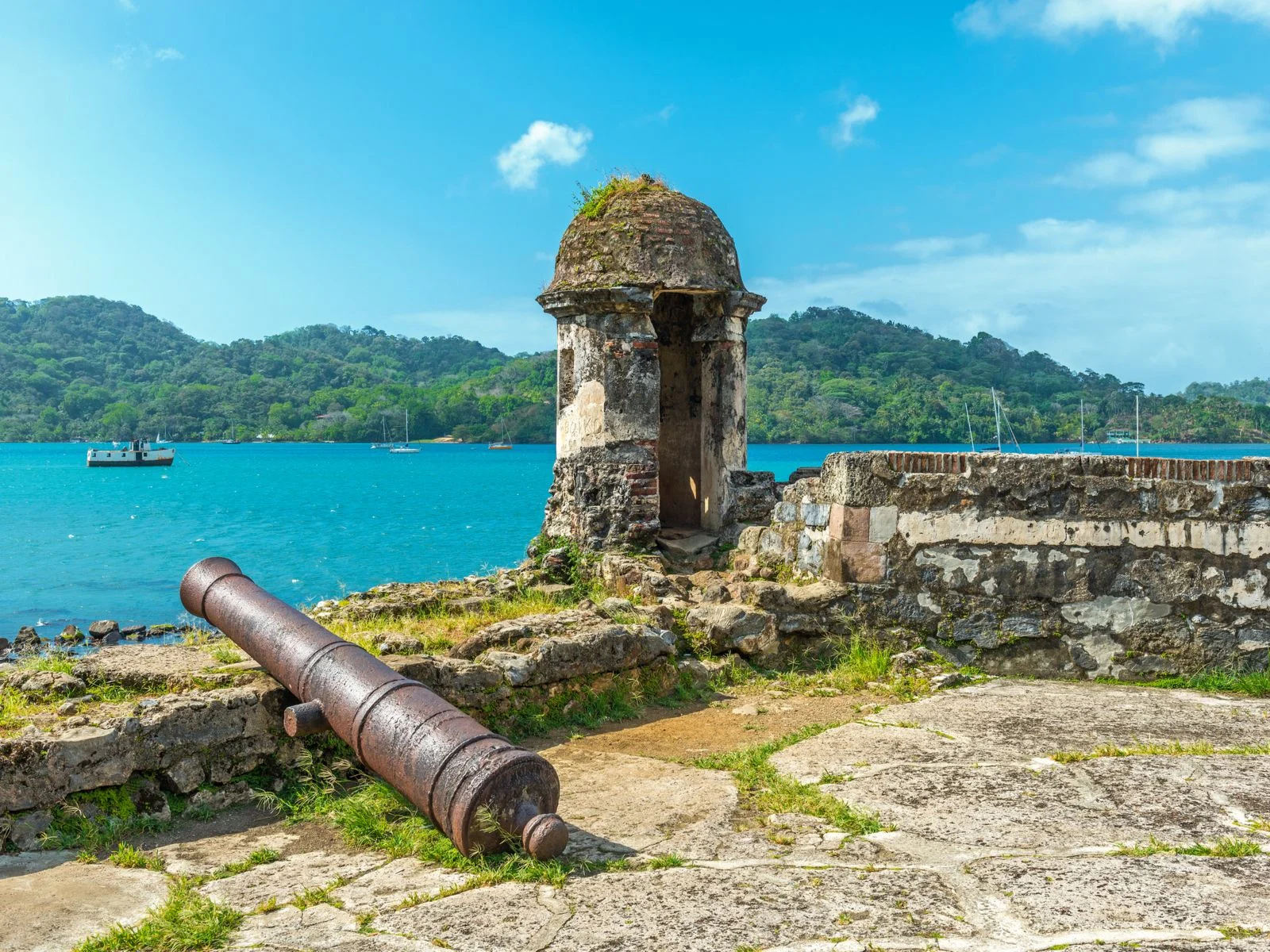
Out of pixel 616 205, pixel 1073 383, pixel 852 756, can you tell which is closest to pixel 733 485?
pixel 616 205

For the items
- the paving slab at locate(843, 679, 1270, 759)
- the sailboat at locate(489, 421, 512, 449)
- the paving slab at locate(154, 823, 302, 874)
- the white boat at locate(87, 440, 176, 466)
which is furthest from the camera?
the sailboat at locate(489, 421, 512, 449)

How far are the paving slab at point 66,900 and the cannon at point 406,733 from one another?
2.81 feet

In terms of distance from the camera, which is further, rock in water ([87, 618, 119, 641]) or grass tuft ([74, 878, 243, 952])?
rock in water ([87, 618, 119, 641])

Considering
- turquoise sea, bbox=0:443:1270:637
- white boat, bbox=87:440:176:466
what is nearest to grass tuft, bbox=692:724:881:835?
turquoise sea, bbox=0:443:1270:637

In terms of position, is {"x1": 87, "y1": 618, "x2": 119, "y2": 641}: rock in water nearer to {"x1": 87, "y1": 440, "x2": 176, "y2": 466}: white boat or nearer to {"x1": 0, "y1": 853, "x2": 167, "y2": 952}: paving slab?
{"x1": 0, "y1": 853, "x2": 167, "y2": 952}: paving slab

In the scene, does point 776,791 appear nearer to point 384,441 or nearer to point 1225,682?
point 1225,682

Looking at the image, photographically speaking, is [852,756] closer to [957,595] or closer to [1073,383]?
[957,595]

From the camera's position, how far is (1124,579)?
6.48m

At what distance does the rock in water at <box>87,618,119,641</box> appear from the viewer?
18031 millimetres

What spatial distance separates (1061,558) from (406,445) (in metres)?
139

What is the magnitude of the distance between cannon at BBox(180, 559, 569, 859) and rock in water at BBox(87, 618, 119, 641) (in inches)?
581

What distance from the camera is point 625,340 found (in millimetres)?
9672

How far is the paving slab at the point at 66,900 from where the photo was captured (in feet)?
10.9

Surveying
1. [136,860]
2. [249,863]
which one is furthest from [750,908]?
[136,860]
